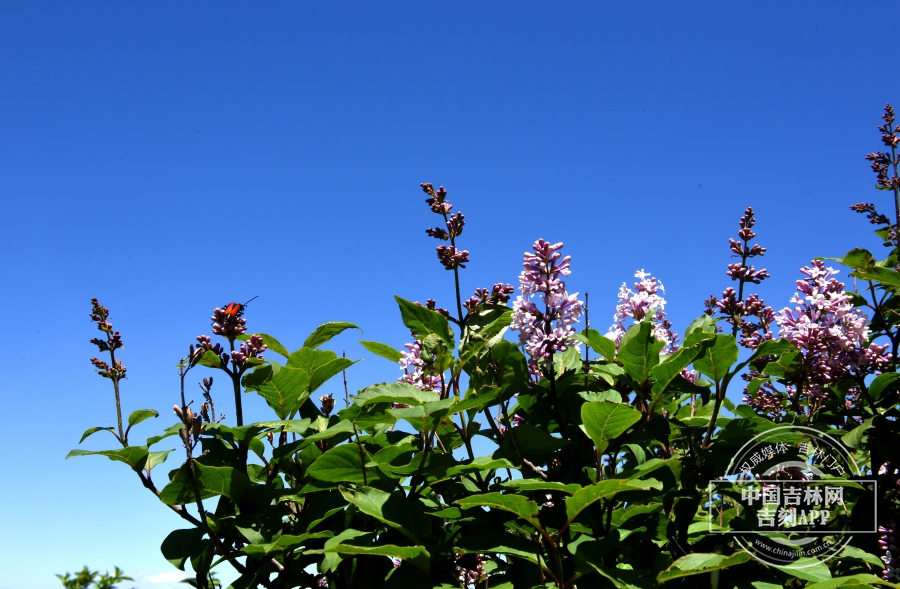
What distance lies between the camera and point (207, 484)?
243cm

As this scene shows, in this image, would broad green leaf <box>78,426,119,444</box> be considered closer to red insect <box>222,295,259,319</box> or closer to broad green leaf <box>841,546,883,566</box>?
red insect <box>222,295,259,319</box>

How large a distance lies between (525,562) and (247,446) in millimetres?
1119

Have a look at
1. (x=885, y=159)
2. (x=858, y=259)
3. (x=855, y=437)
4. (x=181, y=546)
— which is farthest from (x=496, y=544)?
(x=885, y=159)

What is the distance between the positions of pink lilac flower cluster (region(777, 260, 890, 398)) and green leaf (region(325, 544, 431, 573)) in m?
Result: 2.16

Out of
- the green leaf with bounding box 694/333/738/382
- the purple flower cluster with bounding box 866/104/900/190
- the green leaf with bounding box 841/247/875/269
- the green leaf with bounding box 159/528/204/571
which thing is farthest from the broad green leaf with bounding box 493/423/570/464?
the purple flower cluster with bounding box 866/104/900/190

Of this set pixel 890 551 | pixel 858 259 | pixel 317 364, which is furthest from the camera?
pixel 858 259

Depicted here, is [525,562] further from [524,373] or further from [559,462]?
[524,373]

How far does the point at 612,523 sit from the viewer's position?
2.44m

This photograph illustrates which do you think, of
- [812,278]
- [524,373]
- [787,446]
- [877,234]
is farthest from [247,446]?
[877,234]

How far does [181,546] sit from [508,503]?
4.04ft

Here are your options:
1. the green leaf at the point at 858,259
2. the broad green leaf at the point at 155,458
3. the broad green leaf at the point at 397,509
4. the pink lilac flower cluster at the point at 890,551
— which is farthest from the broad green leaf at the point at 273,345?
the green leaf at the point at 858,259

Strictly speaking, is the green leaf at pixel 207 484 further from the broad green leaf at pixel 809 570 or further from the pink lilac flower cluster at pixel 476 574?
the broad green leaf at pixel 809 570

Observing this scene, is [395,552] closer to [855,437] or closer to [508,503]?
[508,503]

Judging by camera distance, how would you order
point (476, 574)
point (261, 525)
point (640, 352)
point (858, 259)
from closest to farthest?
point (261, 525) → point (640, 352) → point (476, 574) → point (858, 259)
